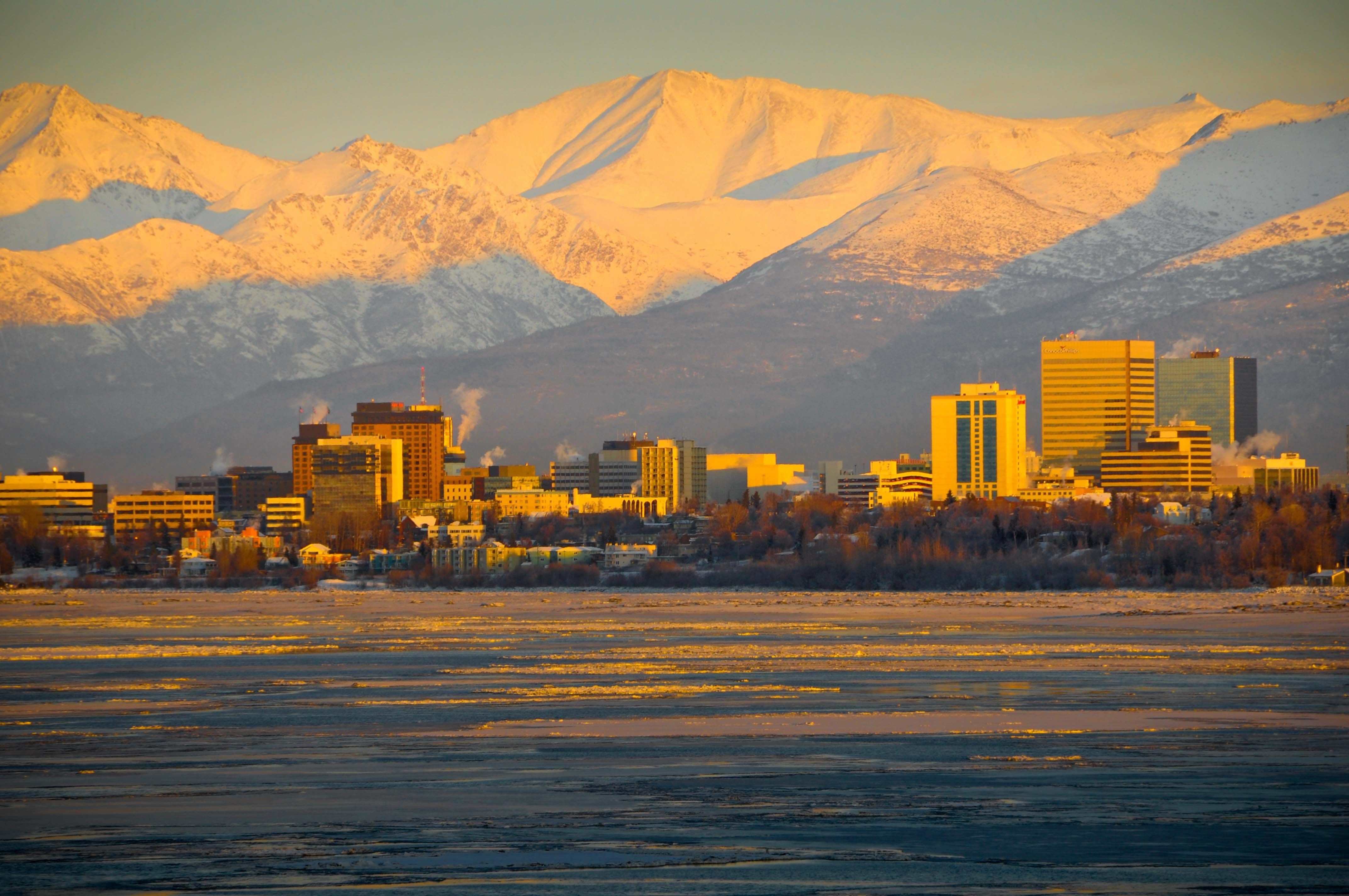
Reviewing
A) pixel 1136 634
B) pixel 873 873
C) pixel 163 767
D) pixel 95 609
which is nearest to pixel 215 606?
pixel 95 609

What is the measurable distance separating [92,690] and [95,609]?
84.6 meters

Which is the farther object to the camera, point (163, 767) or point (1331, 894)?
point (163, 767)

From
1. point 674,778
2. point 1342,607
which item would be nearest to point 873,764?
point 674,778

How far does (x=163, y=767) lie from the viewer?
1973 inches

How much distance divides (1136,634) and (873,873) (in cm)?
7007

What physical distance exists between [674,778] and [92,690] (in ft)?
108

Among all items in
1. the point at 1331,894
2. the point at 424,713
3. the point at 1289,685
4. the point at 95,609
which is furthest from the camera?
the point at 95,609

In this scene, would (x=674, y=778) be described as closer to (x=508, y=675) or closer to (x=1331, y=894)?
(x=1331, y=894)

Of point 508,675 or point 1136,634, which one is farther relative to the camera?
point 1136,634

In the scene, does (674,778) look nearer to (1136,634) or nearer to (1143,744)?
(1143,744)

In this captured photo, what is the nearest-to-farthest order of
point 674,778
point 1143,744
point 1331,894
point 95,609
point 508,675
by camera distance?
point 1331,894 → point 674,778 → point 1143,744 → point 508,675 → point 95,609

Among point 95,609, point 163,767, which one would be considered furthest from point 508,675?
point 95,609

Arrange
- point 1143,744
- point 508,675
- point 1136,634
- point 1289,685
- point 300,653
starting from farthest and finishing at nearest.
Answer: point 1136,634 < point 300,653 < point 508,675 < point 1289,685 < point 1143,744

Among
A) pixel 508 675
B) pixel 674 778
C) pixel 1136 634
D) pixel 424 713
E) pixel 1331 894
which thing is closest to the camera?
pixel 1331 894
